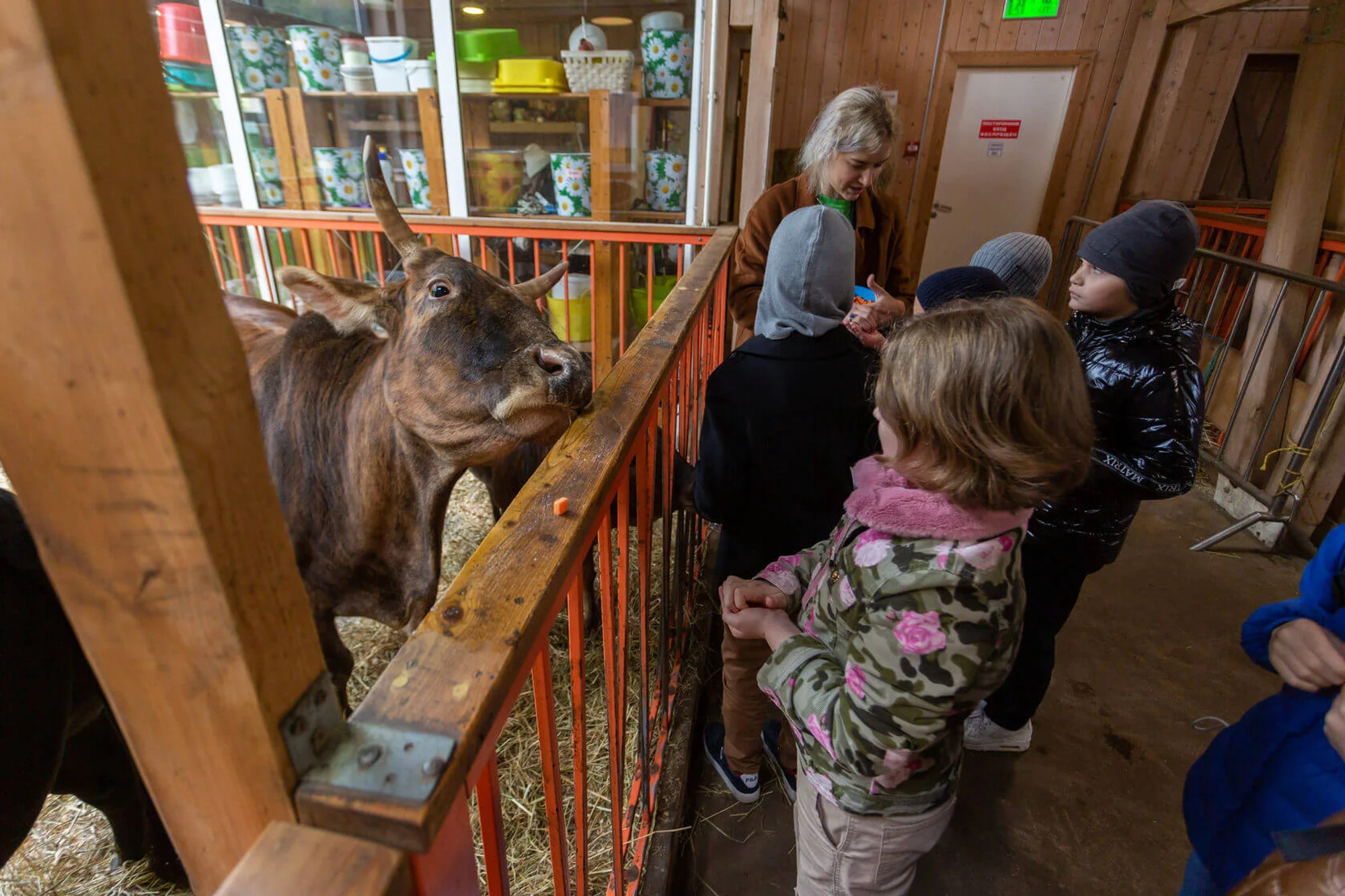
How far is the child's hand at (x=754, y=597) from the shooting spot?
1465 mm

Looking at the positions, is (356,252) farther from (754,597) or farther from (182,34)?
(754,597)

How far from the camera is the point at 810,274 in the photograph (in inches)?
64.5

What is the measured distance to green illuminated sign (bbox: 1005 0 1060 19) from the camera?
650 cm

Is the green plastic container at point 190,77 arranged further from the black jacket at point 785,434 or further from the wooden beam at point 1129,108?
the wooden beam at point 1129,108

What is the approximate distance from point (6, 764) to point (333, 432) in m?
1.05

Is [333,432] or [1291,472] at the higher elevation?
[333,432]

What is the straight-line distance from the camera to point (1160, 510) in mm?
4184

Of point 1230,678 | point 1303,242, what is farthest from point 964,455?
point 1303,242

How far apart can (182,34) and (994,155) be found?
23.2 ft

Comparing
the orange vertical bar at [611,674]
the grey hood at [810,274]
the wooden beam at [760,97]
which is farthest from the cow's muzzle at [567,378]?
the wooden beam at [760,97]

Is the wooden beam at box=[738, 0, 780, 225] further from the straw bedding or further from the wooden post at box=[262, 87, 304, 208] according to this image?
the wooden post at box=[262, 87, 304, 208]

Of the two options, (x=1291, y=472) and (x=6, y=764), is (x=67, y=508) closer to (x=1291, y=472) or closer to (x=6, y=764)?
(x=6, y=764)

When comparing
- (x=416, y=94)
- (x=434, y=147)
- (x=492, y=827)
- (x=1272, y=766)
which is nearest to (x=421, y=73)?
(x=416, y=94)

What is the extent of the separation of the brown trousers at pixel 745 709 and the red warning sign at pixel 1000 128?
7066 mm
